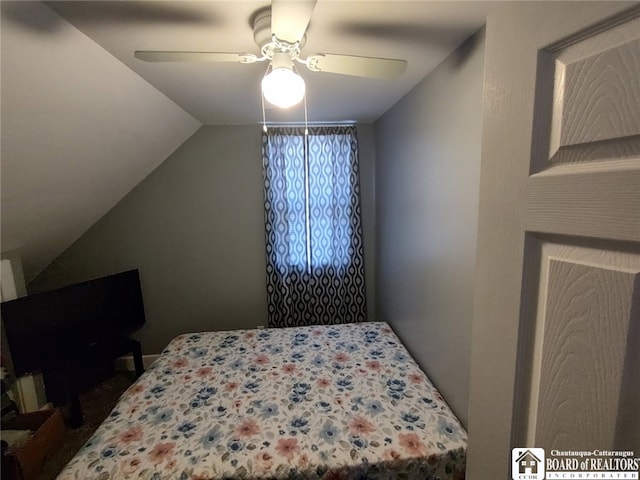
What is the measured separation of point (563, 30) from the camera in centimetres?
54

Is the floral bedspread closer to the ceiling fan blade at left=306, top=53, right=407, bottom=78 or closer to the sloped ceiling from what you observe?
the sloped ceiling

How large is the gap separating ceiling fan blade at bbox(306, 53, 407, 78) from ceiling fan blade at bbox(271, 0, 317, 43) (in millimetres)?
138

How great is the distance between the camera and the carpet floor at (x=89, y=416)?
74.8 inches

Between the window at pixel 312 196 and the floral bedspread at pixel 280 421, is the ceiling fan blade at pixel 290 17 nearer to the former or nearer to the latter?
the floral bedspread at pixel 280 421

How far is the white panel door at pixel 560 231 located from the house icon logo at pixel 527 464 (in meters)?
0.01

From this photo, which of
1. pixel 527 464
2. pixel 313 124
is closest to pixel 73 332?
pixel 313 124

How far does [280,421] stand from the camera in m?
1.49

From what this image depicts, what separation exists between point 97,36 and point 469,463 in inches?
75.1

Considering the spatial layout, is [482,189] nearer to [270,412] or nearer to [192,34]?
[192,34]

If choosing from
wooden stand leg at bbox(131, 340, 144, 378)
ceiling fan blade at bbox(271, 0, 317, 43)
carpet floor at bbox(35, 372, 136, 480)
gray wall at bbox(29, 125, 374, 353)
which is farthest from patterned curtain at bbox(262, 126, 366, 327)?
ceiling fan blade at bbox(271, 0, 317, 43)

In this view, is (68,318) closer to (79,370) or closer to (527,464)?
(79,370)

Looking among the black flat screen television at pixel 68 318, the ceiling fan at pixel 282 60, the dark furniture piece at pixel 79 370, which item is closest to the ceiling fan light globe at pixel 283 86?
the ceiling fan at pixel 282 60

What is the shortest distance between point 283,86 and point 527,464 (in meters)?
1.20

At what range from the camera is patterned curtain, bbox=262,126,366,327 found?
111 inches
